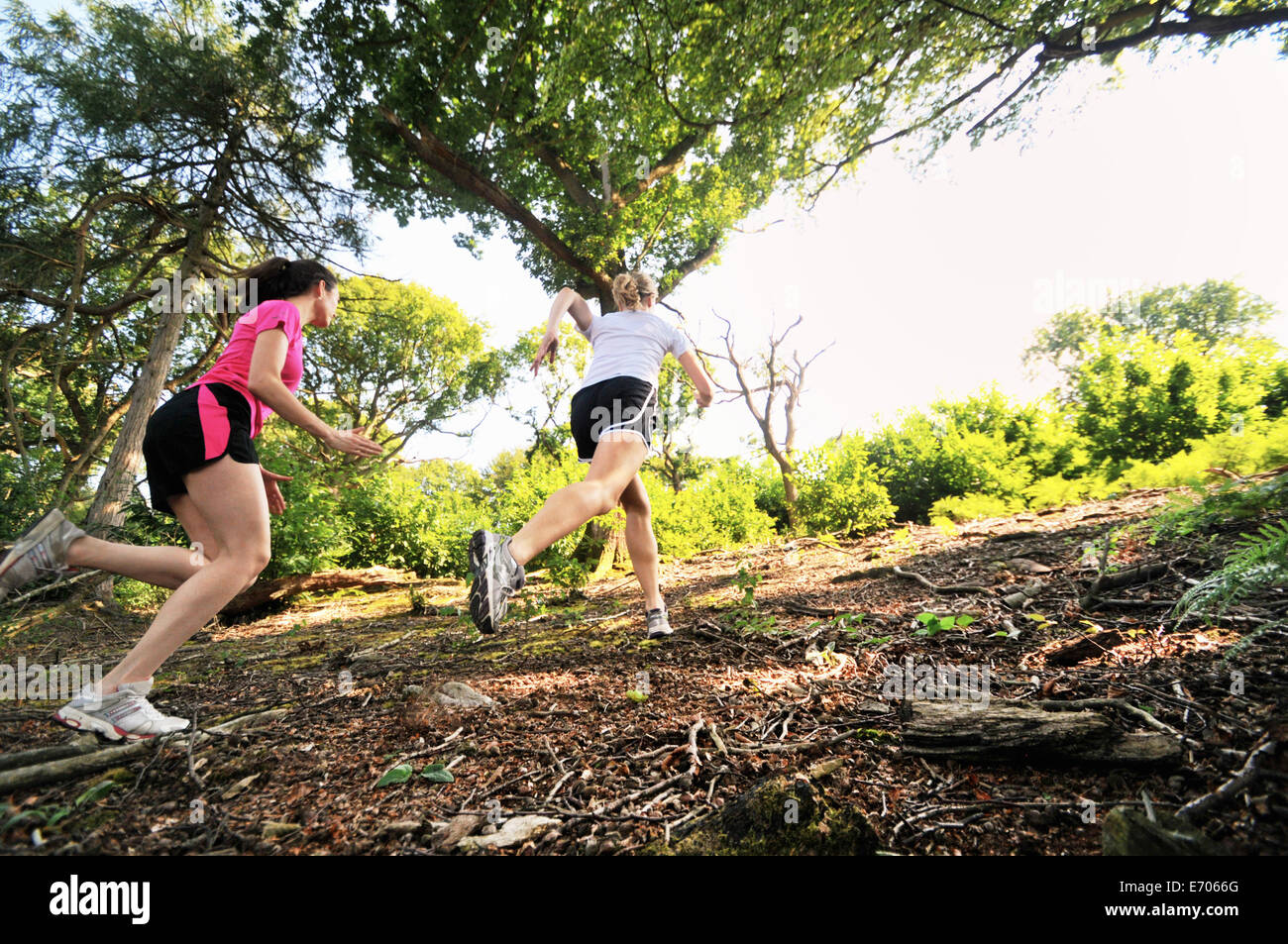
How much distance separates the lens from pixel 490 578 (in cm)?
199

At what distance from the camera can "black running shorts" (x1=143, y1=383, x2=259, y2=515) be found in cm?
194

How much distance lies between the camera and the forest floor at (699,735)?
1.20m

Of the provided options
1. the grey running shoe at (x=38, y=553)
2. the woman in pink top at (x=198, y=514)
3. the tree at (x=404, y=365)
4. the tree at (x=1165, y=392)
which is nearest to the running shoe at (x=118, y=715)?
the woman in pink top at (x=198, y=514)

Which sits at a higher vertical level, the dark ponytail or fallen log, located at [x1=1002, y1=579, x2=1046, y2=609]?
the dark ponytail

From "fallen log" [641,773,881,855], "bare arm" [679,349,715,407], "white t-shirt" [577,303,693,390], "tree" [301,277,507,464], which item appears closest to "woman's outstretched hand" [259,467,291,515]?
"white t-shirt" [577,303,693,390]

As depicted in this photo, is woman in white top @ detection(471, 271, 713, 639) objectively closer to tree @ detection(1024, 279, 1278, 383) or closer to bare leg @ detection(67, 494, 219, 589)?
bare leg @ detection(67, 494, 219, 589)

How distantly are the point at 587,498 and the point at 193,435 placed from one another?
148 centimetres

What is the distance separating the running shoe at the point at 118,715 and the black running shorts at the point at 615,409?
1950 mm

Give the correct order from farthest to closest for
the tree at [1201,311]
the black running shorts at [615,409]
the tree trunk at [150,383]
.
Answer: the tree at [1201,311], the tree trunk at [150,383], the black running shorts at [615,409]

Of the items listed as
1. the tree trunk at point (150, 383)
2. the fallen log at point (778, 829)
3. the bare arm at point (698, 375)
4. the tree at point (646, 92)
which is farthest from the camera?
the tree trunk at point (150, 383)

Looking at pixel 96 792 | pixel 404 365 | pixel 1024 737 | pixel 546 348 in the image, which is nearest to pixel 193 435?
pixel 96 792

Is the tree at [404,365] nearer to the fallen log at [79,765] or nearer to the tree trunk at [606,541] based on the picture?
the tree trunk at [606,541]

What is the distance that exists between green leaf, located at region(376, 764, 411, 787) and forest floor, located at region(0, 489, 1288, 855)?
0.03 m
